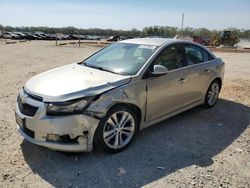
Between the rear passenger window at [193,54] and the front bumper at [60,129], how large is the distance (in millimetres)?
2597

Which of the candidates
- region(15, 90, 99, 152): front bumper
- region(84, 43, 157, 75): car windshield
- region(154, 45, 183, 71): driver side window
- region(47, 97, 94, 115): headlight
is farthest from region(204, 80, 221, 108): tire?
region(47, 97, 94, 115): headlight

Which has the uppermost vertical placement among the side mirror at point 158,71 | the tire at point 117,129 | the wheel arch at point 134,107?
the side mirror at point 158,71

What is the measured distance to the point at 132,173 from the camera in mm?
3809

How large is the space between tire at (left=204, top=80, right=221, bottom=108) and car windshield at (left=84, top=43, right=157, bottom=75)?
6.59 feet

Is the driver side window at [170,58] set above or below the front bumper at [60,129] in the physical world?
above

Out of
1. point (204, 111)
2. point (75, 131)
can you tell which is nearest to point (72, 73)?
point (75, 131)

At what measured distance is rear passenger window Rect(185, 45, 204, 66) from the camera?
567 cm

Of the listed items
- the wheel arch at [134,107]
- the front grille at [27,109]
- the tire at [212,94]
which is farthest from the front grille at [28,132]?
the tire at [212,94]

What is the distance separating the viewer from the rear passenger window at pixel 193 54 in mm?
5672

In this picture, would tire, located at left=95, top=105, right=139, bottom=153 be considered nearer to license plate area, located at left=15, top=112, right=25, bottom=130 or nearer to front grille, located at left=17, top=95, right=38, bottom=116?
front grille, located at left=17, top=95, right=38, bottom=116

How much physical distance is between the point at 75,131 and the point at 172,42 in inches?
103

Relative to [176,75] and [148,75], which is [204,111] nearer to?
[176,75]

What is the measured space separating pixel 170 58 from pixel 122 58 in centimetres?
86

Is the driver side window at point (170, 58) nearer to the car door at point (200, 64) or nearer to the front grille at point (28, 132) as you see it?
the car door at point (200, 64)
